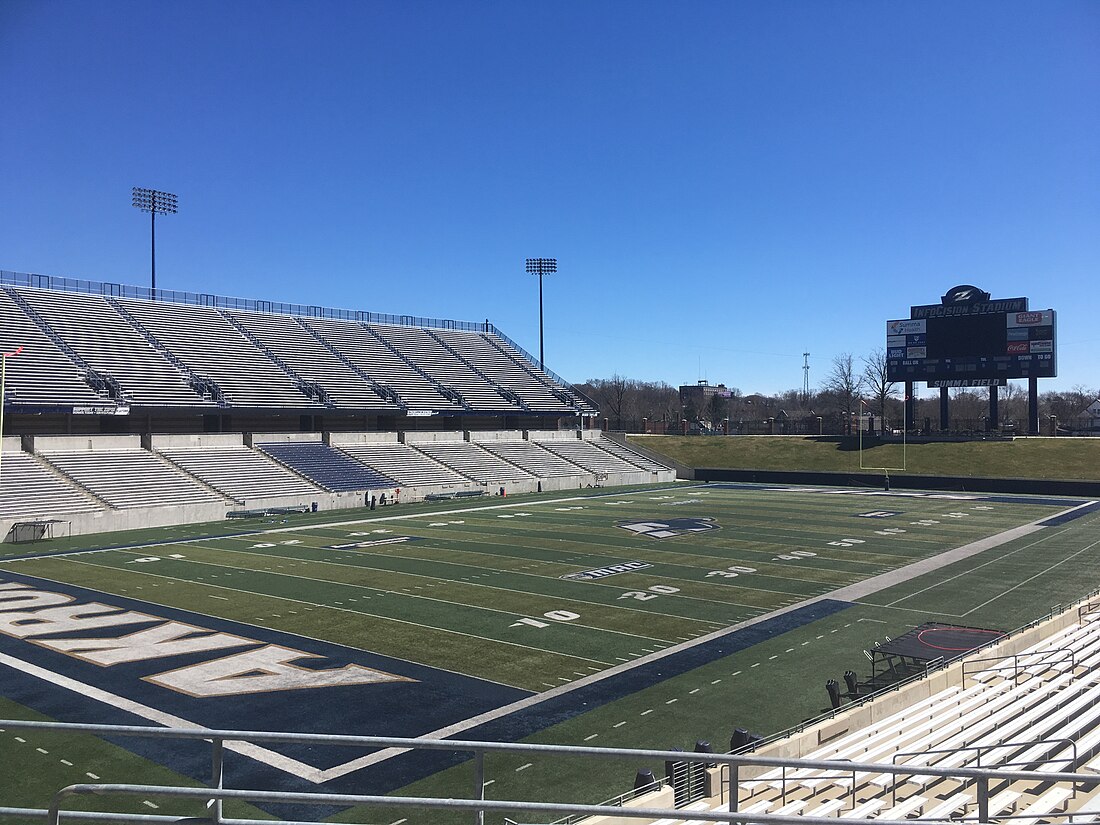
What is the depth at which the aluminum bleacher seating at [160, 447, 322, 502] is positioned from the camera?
41.6 metres

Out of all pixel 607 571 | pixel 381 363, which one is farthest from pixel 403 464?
pixel 607 571

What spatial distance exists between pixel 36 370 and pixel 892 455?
5690 cm

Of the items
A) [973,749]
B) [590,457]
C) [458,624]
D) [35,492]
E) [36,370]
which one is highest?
[36,370]

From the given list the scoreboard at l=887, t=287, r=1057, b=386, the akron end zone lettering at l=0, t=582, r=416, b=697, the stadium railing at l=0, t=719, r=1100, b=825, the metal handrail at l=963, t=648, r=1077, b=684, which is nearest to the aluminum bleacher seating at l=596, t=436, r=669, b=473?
the scoreboard at l=887, t=287, r=1057, b=386

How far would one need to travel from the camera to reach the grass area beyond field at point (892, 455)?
192ft

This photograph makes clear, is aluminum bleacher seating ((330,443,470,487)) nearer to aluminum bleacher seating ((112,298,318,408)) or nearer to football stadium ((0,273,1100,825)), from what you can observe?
football stadium ((0,273,1100,825))

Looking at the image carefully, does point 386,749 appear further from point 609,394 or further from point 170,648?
point 609,394

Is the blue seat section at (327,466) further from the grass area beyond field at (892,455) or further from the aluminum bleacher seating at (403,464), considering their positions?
the grass area beyond field at (892,455)

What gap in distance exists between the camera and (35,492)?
34.9 metres

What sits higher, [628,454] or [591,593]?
[628,454]

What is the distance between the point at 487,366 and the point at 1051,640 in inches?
2210

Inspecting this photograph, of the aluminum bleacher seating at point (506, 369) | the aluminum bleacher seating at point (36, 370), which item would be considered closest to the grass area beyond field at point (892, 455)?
the aluminum bleacher seating at point (506, 369)

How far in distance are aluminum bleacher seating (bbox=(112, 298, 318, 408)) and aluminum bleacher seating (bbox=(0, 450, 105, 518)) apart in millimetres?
11817

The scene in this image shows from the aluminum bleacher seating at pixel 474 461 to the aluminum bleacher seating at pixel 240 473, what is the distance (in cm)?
1140
